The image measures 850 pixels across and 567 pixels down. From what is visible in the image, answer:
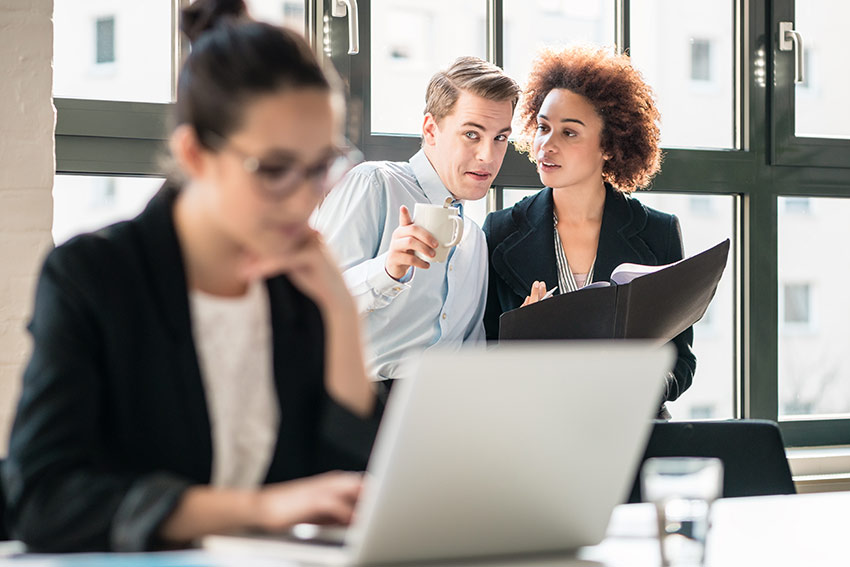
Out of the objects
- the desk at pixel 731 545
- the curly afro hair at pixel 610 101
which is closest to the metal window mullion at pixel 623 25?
Answer: the curly afro hair at pixel 610 101

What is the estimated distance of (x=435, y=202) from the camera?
90.4 inches

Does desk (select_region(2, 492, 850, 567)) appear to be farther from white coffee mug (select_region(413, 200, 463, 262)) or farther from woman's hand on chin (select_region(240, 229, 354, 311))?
white coffee mug (select_region(413, 200, 463, 262))

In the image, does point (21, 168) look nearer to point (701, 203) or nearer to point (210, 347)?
point (210, 347)

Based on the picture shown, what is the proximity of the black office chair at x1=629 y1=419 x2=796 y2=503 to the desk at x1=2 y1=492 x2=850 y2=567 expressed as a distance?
35 cm

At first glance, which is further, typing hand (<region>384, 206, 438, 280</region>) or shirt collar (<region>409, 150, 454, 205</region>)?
shirt collar (<region>409, 150, 454, 205</region>)

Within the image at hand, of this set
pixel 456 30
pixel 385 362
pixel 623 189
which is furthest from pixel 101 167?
pixel 623 189

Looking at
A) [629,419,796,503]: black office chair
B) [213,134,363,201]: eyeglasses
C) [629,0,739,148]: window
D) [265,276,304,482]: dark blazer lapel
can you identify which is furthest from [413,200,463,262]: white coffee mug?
[629,0,739,148]: window


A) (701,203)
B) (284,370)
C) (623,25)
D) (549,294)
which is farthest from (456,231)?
(701,203)

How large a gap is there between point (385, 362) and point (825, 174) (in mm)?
1640

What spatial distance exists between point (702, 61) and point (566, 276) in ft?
3.46

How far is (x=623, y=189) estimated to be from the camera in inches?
103

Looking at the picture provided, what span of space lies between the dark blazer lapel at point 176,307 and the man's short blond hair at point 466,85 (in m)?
1.33

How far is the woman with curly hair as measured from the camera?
2.38m

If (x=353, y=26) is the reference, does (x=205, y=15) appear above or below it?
below
